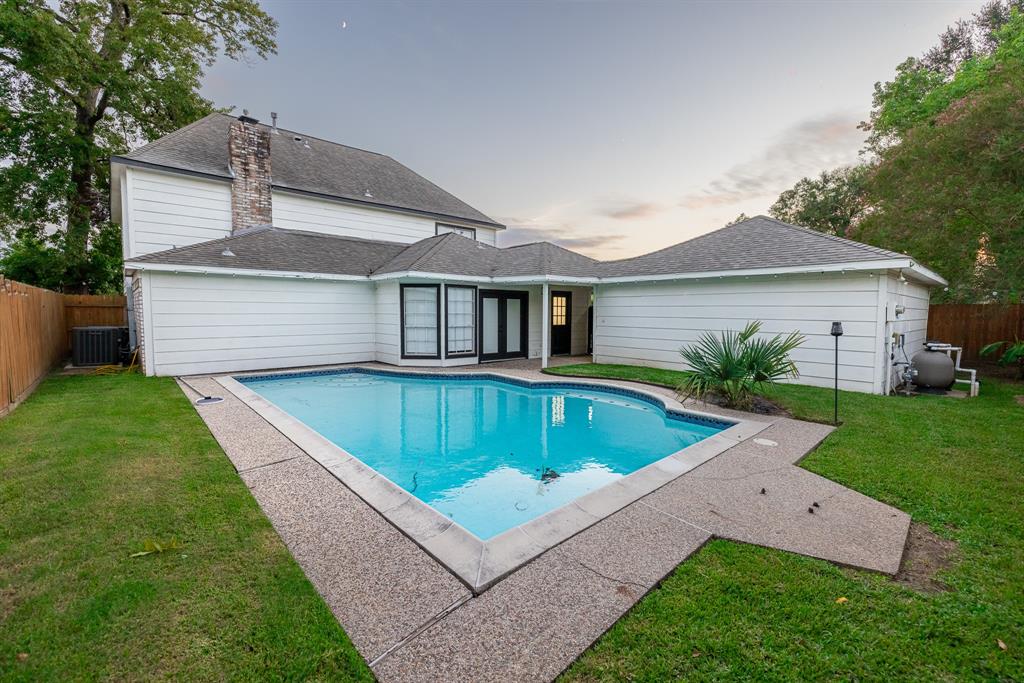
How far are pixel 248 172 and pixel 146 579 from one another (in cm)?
1343

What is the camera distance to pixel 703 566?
2.77 m

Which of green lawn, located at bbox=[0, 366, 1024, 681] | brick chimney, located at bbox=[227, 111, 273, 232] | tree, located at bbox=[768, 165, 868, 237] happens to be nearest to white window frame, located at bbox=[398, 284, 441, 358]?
brick chimney, located at bbox=[227, 111, 273, 232]

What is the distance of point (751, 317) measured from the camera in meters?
9.51

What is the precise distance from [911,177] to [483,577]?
15186 mm

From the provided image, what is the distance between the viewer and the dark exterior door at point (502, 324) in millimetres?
13320

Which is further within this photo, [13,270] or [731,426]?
[13,270]

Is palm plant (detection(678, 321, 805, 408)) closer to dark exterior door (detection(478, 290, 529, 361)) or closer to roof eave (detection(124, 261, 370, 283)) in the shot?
dark exterior door (detection(478, 290, 529, 361))

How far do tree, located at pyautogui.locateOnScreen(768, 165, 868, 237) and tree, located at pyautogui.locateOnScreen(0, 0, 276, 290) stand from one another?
26785mm

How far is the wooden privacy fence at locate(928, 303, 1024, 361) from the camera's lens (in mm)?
11648

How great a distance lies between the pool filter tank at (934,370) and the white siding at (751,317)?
148 cm

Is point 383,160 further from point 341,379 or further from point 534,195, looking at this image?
point 341,379

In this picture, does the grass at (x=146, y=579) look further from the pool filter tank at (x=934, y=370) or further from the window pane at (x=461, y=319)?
the pool filter tank at (x=934, y=370)

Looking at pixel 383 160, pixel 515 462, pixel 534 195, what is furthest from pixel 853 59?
pixel 383 160

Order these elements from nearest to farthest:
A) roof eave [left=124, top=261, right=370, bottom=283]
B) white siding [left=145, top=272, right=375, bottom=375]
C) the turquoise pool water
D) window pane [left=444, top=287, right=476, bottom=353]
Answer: the turquoise pool water < roof eave [left=124, top=261, right=370, bottom=283] < white siding [left=145, top=272, right=375, bottom=375] < window pane [left=444, top=287, right=476, bottom=353]
